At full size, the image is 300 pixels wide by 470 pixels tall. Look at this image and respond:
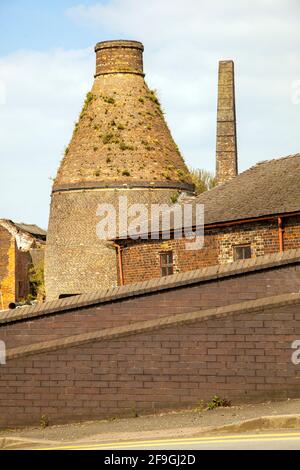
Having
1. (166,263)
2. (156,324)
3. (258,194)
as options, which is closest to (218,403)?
(156,324)

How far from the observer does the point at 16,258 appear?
63.1 meters

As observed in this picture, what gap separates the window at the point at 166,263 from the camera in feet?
115

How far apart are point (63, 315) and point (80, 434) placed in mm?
2666

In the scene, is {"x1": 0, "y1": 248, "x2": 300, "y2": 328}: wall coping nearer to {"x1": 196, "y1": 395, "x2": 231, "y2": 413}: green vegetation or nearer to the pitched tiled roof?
{"x1": 196, "y1": 395, "x2": 231, "y2": 413}: green vegetation

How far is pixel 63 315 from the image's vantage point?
19.7 meters

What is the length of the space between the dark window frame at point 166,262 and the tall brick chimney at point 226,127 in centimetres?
1261

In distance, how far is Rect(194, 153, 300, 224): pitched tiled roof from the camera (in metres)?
30.1

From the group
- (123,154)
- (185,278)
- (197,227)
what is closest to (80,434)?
(185,278)

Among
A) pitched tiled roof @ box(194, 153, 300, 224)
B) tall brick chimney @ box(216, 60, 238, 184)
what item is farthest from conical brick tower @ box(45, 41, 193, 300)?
pitched tiled roof @ box(194, 153, 300, 224)

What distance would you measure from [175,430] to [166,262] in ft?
60.4

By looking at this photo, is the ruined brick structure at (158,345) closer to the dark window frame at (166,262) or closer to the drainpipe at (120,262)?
the dark window frame at (166,262)

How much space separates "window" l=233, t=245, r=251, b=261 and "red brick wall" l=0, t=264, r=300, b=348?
40.1 ft
